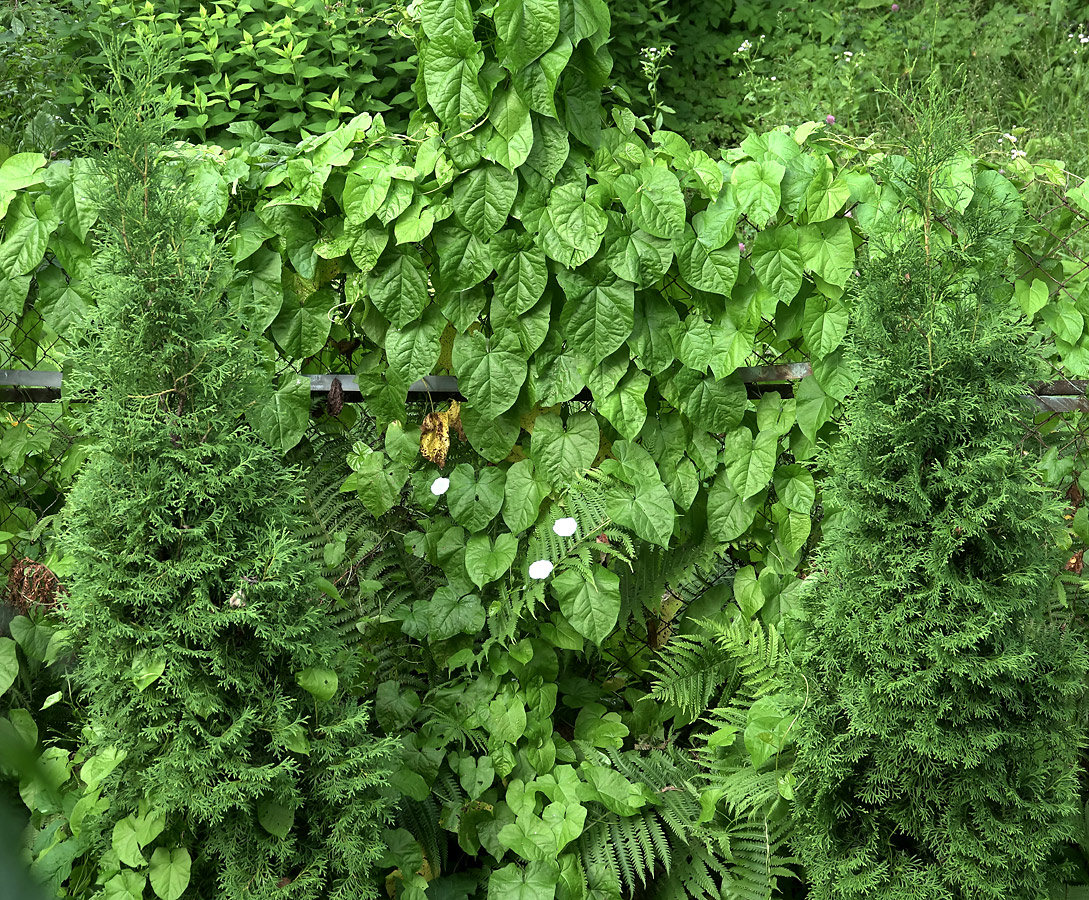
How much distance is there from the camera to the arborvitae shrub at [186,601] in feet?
5.82

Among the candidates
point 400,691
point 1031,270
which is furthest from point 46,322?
point 1031,270

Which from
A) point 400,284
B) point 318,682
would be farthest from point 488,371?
point 318,682

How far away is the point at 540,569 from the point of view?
89.0 inches

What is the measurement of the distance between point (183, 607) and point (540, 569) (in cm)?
81

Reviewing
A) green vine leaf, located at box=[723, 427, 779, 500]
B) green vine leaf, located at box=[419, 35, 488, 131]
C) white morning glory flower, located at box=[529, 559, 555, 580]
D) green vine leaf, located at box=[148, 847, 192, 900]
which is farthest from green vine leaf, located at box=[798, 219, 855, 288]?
green vine leaf, located at box=[148, 847, 192, 900]

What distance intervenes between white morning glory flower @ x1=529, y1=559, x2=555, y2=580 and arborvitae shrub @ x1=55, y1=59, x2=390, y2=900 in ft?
1.77

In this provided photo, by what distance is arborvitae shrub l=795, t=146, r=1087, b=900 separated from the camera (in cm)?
177

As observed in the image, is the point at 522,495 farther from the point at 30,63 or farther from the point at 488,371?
the point at 30,63

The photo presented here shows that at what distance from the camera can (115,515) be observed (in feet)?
5.78

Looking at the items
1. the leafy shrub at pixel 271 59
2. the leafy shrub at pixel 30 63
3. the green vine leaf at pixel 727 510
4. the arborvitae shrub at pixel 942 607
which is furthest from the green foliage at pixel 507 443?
the leafy shrub at pixel 271 59

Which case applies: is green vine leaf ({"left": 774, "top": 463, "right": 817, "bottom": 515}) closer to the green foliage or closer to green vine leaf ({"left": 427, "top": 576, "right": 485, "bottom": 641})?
the green foliage

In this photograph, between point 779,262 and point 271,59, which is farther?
point 271,59

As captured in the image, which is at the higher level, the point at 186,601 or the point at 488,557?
the point at 186,601

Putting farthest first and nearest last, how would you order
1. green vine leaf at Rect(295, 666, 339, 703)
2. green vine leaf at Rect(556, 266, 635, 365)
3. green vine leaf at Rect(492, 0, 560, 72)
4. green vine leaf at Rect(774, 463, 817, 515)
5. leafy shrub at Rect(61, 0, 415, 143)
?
leafy shrub at Rect(61, 0, 415, 143) < green vine leaf at Rect(774, 463, 817, 515) < green vine leaf at Rect(556, 266, 635, 365) < green vine leaf at Rect(492, 0, 560, 72) < green vine leaf at Rect(295, 666, 339, 703)
